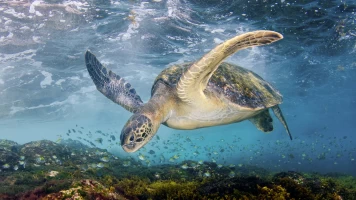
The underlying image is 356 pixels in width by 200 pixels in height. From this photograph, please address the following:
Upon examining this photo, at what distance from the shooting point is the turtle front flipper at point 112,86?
5.70 meters

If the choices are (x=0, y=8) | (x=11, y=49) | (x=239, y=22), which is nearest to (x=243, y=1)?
(x=239, y=22)

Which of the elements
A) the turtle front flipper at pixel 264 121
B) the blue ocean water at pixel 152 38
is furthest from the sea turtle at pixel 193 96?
the blue ocean water at pixel 152 38

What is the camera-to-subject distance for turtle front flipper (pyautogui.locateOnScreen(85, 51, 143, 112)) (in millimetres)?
5703

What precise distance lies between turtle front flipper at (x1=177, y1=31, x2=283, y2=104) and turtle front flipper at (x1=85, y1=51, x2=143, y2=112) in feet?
6.21

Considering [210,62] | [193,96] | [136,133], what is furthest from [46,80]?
[210,62]

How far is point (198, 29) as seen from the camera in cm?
1295

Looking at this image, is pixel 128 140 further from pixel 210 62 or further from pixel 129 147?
pixel 210 62

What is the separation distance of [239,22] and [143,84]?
540 inches

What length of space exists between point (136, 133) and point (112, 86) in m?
2.91

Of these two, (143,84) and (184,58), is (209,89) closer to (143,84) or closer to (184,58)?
(184,58)

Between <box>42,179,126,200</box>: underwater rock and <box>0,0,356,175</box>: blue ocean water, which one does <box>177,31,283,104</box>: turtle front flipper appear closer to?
<box>42,179,126,200</box>: underwater rock

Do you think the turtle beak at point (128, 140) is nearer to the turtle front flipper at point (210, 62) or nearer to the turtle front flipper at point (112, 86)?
the turtle front flipper at point (210, 62)

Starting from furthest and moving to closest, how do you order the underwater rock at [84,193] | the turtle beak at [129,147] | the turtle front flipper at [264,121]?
the turtle front flipper at [264,121], the turtle beak at [129,147], the underwater rock at [84,193]

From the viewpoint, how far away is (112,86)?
20.4ft
